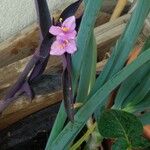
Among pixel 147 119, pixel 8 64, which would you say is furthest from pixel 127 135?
pixel 8 64

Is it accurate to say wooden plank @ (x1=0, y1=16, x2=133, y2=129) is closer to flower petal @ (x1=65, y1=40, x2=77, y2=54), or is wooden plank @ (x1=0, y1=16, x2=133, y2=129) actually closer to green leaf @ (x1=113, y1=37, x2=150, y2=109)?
green leaf @ (x1=113, y1=37, x2=150, y2=109)

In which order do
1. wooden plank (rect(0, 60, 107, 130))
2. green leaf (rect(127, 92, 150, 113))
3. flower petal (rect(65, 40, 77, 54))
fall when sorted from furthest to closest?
wooden plank (rect(0, 60, 107, 130)), green leaf (rect(127, 92, 150, 113)), flower petal (rect(65, 40, 77, 54))

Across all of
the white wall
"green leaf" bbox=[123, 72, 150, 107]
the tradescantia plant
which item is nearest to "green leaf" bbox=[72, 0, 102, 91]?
the tradescantia plant

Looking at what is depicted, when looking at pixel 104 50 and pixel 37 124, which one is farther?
pixel 104 50

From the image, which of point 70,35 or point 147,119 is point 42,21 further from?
point 147,119

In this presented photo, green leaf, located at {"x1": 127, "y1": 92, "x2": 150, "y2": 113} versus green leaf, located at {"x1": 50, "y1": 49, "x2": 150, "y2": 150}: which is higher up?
green leaf, located at {"x1": 50, "y1": 49, "x2": 150, "y2": 150}

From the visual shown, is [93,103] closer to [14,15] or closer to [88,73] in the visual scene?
[88,73]

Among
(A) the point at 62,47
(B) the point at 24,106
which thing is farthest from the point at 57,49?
(B) the point at 24,106

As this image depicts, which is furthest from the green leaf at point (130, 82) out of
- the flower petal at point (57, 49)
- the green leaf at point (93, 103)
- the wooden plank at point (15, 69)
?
the wooden plank at point (15, 69)
